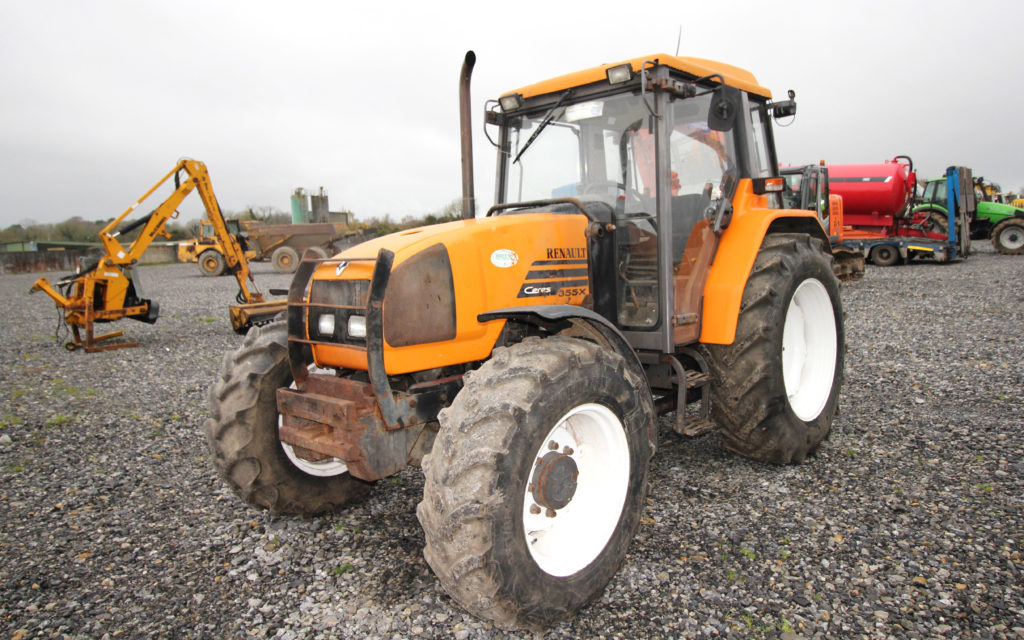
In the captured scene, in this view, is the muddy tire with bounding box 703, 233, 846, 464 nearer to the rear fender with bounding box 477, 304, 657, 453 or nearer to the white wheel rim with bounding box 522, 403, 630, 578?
the rear fender with bounding box 477, 304, 657, 453

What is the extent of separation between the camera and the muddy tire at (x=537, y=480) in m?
2.29

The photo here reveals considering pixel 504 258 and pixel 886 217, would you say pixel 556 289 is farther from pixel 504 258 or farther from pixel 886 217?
pixel 886 217

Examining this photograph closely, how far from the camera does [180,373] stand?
8039 millimetres

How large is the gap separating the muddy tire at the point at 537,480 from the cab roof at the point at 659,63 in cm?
167

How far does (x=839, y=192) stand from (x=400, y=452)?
17339 mm

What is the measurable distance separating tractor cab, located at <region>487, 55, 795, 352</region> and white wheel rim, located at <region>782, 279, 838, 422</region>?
1.04 m

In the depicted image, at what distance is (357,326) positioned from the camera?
→ 9.40ft

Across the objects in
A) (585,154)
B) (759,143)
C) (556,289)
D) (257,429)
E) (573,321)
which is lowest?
(257,429)

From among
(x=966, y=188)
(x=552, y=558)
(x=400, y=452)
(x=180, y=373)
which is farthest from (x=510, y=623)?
(x=966, y=188)

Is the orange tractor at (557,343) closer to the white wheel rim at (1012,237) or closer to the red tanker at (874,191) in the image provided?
the red tanker at (874,191)

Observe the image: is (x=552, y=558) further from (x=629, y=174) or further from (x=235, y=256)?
(x=235, y=256)

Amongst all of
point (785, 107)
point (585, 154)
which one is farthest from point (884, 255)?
point (585, 154)

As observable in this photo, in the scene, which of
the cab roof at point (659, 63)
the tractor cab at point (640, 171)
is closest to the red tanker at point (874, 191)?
the cab roof at point (659, 63)

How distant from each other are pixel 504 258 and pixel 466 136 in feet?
2.55
